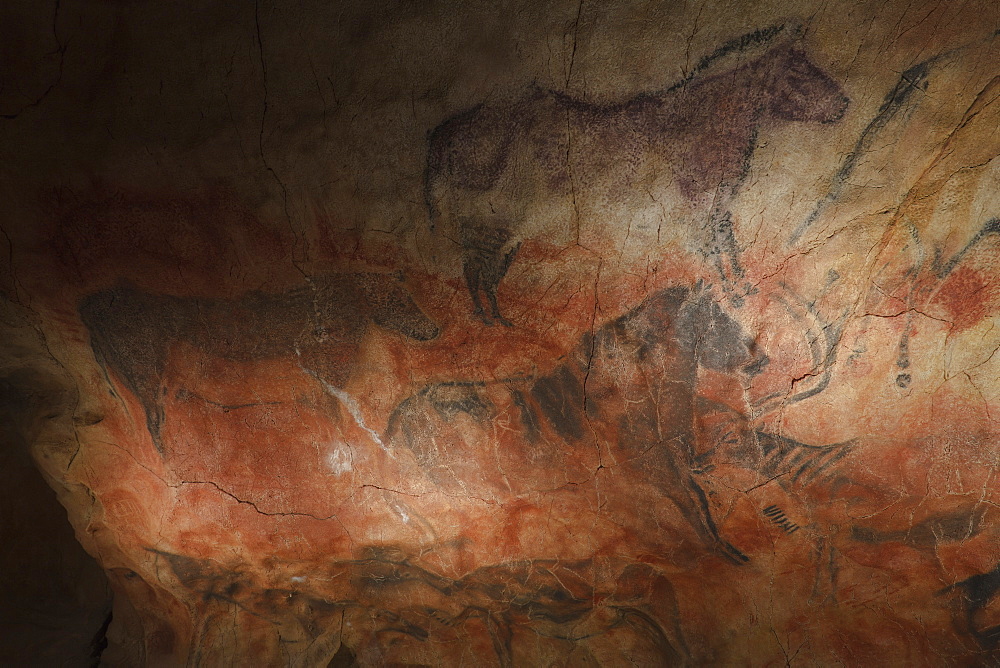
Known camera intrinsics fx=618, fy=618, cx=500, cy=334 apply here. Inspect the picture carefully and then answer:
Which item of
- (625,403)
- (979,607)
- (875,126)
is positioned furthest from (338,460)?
(979,607)

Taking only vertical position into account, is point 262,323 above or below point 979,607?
above

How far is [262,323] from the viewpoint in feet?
7.75

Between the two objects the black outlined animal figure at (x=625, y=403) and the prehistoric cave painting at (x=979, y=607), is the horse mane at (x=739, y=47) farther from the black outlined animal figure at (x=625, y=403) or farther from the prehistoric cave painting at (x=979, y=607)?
the prehistoric cave painting at (x=979, y=607)

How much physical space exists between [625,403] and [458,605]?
3.94 feet

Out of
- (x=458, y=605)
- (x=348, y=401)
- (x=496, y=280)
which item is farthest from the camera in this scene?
(x=458, y=605)

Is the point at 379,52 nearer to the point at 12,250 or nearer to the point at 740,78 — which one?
the point at 740,78

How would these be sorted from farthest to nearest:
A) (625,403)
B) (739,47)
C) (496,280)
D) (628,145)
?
(625,403), (496,280), (628,145), (739,47)

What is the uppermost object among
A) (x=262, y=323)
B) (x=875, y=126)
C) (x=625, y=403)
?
(x=875, y=126)

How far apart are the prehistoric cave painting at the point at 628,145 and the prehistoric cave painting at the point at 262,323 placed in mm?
390

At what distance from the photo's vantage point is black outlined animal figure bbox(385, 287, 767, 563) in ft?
7.07

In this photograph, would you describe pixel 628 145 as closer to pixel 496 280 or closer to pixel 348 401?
pixel 496 280

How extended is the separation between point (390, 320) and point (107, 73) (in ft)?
3.93

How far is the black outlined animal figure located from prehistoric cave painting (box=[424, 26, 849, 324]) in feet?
0.67

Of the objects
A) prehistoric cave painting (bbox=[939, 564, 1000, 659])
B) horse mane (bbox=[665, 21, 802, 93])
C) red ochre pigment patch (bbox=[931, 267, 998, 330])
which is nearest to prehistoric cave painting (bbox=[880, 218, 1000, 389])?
red ochre pigment patch (bbox=[931, 267, 998, 330])
